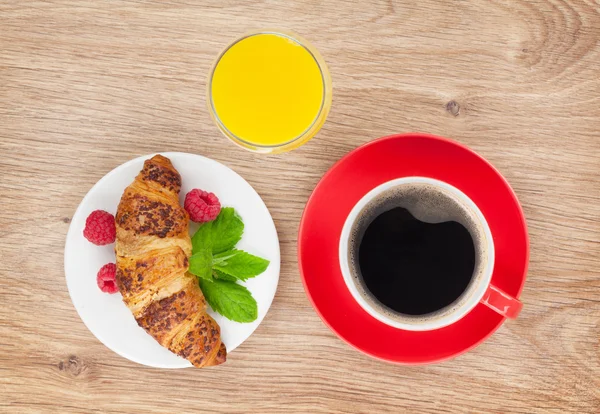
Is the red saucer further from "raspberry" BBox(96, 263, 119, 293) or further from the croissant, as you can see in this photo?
"raspberry" BBox(96, 263, 119, 293)

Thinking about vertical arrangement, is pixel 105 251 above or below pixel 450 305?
below

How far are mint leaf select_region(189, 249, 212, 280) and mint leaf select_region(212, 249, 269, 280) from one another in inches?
0.7

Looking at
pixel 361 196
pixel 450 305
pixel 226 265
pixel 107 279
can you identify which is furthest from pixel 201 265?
pixel 450 305

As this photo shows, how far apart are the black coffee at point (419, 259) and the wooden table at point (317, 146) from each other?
0.22 meters

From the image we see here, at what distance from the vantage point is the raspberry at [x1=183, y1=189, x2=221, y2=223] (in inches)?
49.1

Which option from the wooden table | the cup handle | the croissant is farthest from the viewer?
the wooden table

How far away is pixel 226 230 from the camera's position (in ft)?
4.21

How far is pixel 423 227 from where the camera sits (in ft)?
3.88

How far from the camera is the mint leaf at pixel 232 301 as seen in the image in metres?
1.27

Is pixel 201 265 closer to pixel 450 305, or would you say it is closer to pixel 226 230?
pixel 226 230

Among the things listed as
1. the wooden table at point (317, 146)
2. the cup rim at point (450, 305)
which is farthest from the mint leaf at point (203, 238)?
the cup rim at point (450, 305)

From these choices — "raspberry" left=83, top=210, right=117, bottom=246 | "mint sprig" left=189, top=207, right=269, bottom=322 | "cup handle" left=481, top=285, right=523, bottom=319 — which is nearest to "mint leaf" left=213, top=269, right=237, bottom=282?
"mint sprig" left=189, top=207, right=269, bottom=322

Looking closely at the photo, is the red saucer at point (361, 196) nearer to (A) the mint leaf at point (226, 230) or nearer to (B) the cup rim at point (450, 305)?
(B) the cup rim at point (450, 305)

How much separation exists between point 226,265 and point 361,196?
31 cm
